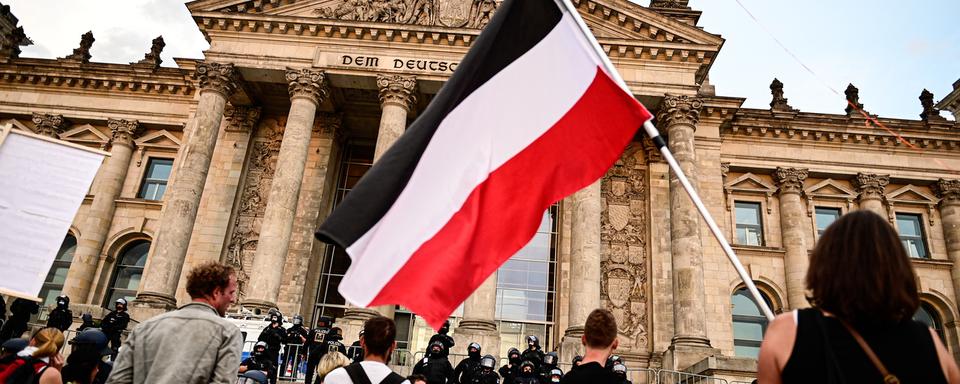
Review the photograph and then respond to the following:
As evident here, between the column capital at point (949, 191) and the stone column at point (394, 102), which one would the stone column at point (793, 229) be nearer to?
the column capital at point (949, 191)

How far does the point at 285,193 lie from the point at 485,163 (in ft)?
56.0

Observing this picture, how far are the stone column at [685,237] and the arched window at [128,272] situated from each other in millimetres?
19950

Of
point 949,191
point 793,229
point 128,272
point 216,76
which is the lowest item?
point 128,272

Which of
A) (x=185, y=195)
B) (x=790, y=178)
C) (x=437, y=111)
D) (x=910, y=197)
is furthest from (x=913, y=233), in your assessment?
(x=437, y=111)

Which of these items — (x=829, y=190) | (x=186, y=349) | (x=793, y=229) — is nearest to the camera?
(x=186, y=349)

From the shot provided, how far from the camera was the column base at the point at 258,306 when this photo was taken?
19.4 m

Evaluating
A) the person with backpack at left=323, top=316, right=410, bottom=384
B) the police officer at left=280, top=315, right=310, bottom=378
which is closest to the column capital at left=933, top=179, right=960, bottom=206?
the police officer at left=280, top=315, right=310, bottom=378

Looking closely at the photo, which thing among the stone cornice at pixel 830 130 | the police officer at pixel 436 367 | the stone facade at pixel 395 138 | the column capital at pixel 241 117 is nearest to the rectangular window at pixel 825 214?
the stone facade at pixel 395 138

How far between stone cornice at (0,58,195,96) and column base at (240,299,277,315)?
12.2m

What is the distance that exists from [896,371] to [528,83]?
371 centimetres

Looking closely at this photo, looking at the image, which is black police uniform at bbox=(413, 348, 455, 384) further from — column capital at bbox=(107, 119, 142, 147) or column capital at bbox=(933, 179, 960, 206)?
column capital at bbox=(933, 179, 960, 206)

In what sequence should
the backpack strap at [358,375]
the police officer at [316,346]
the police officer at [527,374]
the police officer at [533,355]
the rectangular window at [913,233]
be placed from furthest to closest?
the rectangular window at [913,233] < the police officer at [316,346] < the police officer at [533,355] < the police officer at [527,374] < the backpack strap at [358,375]

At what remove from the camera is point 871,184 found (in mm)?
26156

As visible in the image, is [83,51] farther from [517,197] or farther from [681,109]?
[517,197]
